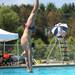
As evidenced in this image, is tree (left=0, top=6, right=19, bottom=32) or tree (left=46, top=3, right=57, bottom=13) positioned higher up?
tree (left=46, top=3, right=57, bottom=13)

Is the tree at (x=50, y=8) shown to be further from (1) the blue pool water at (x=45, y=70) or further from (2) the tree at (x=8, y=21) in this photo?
(1) the blue pool water at (x=45, y=70)

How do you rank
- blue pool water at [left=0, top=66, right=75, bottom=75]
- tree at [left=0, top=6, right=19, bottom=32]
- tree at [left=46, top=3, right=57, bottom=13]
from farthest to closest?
tree at [left=46, top=3, right=57, bottom=13], tree at [left=0, top=6, right=19, bottom=32], blue pool water at [left=0, top=66, right=75, bottom=75]

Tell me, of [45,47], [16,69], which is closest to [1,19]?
[45,47]

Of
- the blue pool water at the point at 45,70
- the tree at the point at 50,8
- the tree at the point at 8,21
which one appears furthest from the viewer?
the tree at the point at 50,8

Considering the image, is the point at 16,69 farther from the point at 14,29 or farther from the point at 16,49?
the point at 14,29

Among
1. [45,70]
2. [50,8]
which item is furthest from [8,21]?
[45,70]

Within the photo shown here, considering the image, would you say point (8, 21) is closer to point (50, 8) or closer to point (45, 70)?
point (50, 8)

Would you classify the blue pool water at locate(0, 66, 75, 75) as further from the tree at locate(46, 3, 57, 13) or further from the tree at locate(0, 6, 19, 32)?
the tree at locate(46, 3, 57, 13)

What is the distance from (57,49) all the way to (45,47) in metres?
0.90

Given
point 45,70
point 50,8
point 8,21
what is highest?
point 50,8

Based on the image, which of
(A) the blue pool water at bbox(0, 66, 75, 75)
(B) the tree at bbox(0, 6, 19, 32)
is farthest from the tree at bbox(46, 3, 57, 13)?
(A) the blue pool water at bbox(0, 66, 75, 75)

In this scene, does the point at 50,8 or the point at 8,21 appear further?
the point at 50,8

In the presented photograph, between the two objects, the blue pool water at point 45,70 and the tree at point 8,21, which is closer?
the blue pool water at point 45,70

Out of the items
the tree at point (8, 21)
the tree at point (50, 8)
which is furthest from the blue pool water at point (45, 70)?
the tree at point (50, 8)
